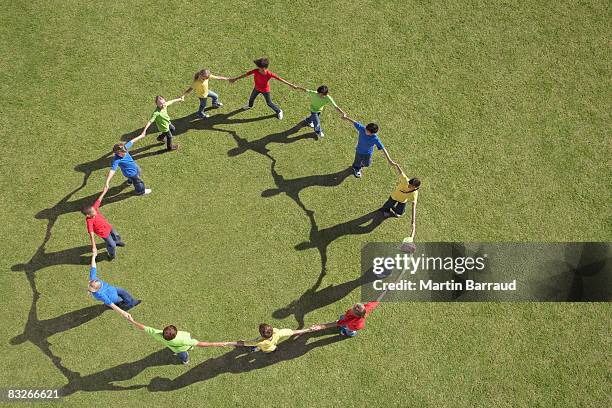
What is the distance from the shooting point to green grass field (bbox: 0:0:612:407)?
11531 mm

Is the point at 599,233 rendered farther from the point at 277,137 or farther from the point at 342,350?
the point at 277,137

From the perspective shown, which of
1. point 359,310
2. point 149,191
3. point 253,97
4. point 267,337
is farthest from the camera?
point 253,97

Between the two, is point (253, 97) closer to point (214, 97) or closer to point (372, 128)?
point (214, 97)

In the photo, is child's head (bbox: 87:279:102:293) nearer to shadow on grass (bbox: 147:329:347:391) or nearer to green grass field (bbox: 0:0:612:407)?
green grass field (bbox: 0:0:612:407)

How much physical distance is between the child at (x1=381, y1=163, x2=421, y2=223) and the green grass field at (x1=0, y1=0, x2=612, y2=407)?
478mm

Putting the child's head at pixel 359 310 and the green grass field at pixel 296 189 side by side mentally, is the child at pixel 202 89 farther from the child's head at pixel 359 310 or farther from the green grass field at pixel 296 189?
the child's head at pixel 359 310

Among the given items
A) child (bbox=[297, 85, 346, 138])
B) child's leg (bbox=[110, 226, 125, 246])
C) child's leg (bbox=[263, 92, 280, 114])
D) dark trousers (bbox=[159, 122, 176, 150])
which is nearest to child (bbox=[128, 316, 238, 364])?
child's leg (bbox=[110, 226, 125, 246])

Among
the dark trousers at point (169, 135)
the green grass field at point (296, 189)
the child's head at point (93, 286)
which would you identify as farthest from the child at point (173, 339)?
the dark trousers at point (169, 135)

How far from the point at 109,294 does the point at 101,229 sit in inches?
62.3

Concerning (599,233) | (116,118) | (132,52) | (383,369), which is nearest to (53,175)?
(116,118)

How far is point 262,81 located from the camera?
13.2m

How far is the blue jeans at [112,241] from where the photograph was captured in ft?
38.9

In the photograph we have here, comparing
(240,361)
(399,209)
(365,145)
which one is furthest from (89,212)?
(399,209)

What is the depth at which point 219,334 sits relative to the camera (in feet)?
38.8
